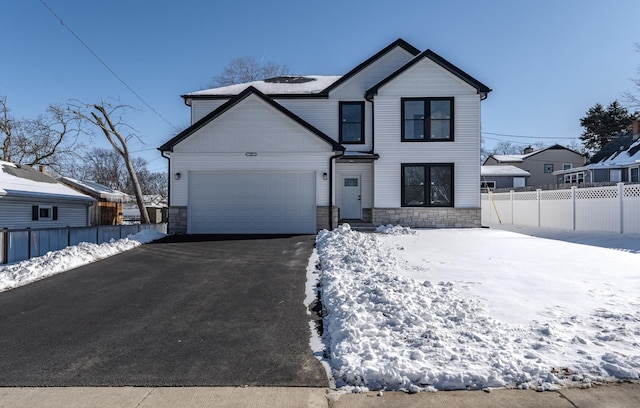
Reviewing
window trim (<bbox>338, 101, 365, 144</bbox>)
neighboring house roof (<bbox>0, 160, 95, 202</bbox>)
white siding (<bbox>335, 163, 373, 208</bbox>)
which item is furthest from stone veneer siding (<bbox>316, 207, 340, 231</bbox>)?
neighboring house roof (<bbox>0, 160, 95, 202</bbox>)

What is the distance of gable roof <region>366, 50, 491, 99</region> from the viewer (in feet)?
50.0

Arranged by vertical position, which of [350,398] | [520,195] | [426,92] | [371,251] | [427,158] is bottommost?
[350,398]

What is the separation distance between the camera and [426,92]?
1549 cm

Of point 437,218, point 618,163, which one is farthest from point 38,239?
point 618,163

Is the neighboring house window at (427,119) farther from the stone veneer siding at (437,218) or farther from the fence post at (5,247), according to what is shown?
the fence post at (5,247)

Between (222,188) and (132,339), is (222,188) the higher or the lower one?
the higher one

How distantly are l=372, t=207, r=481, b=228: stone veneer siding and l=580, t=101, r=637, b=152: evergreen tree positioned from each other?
132ft

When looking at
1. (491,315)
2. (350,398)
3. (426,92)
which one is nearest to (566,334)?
(491,315)

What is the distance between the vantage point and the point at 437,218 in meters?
15.5

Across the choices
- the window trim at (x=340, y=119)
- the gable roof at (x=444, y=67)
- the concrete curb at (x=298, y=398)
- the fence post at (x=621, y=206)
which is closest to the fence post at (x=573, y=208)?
the fence post at (x=621, y=206)

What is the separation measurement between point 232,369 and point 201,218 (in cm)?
1090

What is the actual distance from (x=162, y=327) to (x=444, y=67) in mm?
14292

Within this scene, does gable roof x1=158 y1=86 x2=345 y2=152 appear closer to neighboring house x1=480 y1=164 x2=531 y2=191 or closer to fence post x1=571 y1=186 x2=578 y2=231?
fence post x1=571 y1=186 x2=578 y2=231

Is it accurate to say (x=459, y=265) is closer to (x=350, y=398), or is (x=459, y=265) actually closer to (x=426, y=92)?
(x=350, y=398)
